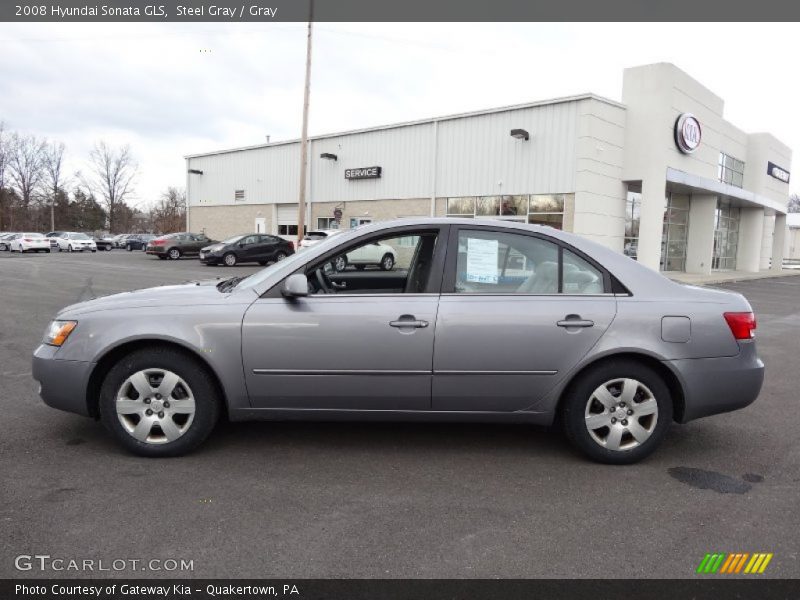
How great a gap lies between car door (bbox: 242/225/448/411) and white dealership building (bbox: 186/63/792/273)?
1863cm

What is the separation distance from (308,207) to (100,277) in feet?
50.1

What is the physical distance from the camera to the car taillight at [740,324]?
12.2ft

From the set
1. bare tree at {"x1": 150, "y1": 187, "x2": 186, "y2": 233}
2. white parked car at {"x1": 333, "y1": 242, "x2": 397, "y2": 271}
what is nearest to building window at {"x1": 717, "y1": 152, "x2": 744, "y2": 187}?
white parked car at {"x1": 333, "y1": 242, "x2": 397, "y2": 271}

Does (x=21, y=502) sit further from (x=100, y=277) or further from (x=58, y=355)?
(x=100, y=277)

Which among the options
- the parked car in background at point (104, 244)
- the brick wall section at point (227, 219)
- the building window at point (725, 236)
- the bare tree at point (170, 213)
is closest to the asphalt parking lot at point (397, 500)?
the building window at point (725, 236)

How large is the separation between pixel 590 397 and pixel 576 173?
1904 centimetres

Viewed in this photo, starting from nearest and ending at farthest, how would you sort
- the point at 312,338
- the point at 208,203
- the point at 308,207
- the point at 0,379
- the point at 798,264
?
1. the point at 312,338
2. the point at 0,379
3. the point at 308,207
4. the point at 208,203
5. the point at 798,264

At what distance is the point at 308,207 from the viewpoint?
3153 centimetres

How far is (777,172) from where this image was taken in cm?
3278

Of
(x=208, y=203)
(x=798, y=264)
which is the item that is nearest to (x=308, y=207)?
(x=208, y=203)

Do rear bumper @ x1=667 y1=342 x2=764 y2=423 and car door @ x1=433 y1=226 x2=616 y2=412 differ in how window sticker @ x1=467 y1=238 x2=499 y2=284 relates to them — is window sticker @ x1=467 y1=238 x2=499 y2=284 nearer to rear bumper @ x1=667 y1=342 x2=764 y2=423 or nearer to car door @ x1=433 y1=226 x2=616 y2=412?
car door @ x1=433 y1=226 x2=616 y2=412

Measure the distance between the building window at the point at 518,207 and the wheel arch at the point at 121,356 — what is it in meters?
18.5

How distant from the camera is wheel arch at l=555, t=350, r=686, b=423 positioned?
12.0 feet

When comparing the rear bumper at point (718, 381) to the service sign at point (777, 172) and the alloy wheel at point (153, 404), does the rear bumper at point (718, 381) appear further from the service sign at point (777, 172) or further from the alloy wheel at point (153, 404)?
the service sign at point (777, 172)
